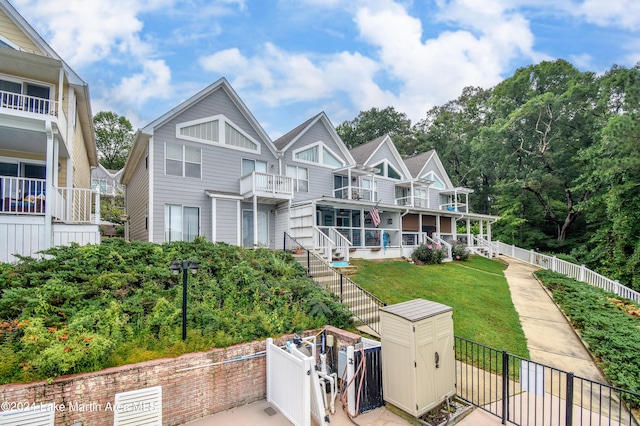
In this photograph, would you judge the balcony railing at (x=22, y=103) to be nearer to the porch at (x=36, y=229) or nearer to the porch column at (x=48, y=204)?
the porch column at (x=48, y=204)

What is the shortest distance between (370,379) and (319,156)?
Answer: 13703 millimetres

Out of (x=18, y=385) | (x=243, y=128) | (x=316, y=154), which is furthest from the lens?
(x=316, y=154)

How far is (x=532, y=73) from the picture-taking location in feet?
94.2

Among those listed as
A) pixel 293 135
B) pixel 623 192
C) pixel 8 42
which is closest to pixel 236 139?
pixel 293 135

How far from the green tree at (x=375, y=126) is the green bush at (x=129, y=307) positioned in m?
36.5

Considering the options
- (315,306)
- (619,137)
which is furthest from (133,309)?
(619,137)

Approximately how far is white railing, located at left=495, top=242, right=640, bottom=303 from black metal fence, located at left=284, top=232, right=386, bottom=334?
40.4 feet

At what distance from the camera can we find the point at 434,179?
25.4 metres

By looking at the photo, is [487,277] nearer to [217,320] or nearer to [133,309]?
[217,320]

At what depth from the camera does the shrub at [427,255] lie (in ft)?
53.3

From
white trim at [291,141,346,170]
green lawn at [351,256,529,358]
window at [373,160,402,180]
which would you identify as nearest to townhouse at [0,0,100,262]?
white trim at [291,141,346,170]

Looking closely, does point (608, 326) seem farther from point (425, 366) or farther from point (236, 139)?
point (236, 139)

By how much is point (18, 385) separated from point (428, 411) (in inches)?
230

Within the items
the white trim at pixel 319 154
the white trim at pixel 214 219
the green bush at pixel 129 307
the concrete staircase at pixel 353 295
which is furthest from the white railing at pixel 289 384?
the white trim at pixel 319 154
